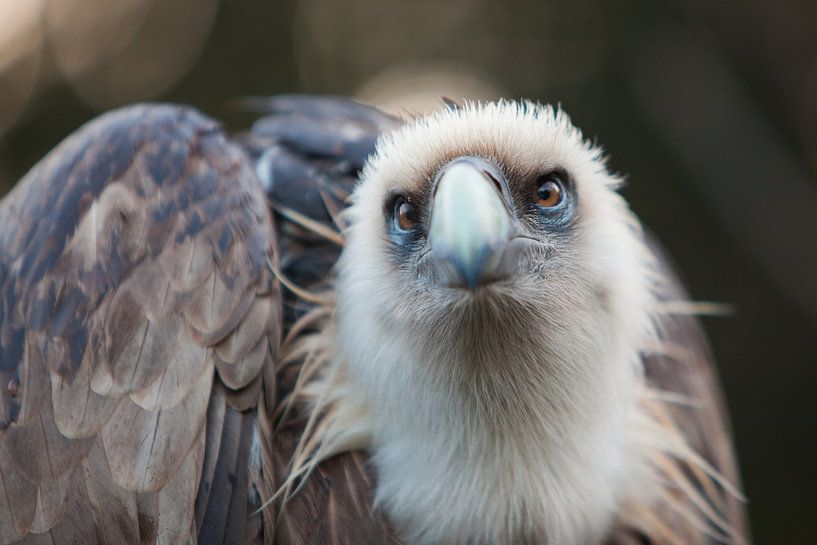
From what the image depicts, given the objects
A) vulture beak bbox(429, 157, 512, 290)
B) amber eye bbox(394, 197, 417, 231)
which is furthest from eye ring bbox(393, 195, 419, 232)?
vulture beak bbox(429, 157, 512, 290)

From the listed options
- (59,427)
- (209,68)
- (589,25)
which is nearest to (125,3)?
(209,68)

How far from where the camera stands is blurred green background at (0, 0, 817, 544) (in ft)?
11.0

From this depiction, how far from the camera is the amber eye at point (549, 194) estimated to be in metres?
1.45

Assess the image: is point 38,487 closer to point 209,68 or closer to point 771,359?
point 771,359

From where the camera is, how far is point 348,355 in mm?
1548

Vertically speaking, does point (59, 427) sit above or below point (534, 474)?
below

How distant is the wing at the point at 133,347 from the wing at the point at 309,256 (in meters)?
0.10

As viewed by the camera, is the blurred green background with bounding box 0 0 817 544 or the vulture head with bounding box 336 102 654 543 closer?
the vulture head with bounding box 336 102 654 543

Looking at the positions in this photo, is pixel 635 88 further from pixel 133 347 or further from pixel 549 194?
pixel 133 347

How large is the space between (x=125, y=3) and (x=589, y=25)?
9.33 ft

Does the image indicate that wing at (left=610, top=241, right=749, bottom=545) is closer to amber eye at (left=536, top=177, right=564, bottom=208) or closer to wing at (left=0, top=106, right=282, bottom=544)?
amber eye at (left=536, top=177, right=564, bottom=208)

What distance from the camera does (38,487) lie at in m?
1.40

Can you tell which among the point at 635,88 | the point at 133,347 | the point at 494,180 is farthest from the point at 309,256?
the point at 635,88

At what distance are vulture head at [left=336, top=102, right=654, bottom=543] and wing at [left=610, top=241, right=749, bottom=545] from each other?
0.88 ft
